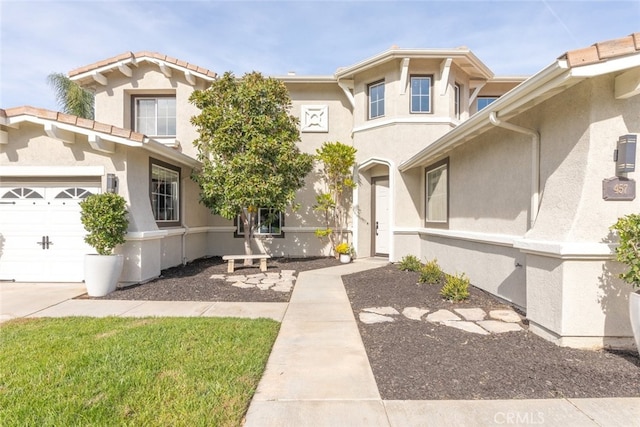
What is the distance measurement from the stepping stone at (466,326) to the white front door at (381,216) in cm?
586

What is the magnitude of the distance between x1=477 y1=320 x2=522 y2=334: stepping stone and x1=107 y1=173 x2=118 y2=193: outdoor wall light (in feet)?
24.7

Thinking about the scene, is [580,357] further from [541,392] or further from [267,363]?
[267,363]

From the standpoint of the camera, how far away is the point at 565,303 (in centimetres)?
364

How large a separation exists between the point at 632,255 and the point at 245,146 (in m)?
7.93

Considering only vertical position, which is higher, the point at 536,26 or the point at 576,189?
the point at 536,26

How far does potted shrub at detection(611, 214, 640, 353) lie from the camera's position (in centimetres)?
313

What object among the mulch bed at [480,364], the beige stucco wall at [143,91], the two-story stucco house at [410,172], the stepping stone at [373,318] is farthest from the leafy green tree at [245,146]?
the stepping stone at [373,318]

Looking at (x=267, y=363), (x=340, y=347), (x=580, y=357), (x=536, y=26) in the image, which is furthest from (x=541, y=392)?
(x=536, y=26)

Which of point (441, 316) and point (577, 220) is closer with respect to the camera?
point (577, 220)

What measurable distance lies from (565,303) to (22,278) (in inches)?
409

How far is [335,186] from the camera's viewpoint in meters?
10.8

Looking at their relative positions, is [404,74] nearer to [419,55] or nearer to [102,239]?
[419,55]

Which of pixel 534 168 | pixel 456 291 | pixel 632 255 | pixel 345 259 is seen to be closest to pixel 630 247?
pixel 632 255

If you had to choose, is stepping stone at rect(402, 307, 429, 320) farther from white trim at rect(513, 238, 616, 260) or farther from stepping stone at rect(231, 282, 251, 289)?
stepping stone at rect(231, 282, 251, 289)
